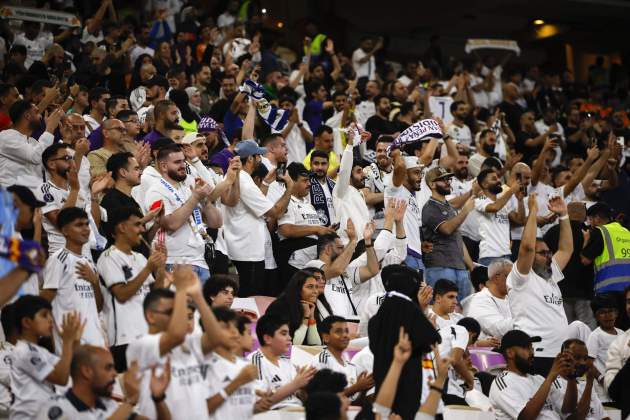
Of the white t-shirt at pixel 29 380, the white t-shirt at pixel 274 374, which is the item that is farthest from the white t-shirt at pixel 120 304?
the white t-shirt at pixel 29 380

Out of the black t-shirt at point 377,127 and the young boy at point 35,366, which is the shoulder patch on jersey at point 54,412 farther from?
the black t-shirt at point 377,127

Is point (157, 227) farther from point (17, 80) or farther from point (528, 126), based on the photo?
point (528, 126)

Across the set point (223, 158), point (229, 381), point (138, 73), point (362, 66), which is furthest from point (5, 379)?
point (362, 66)

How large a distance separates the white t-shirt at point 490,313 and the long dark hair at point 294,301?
234cm

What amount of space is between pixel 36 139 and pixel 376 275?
3797mm

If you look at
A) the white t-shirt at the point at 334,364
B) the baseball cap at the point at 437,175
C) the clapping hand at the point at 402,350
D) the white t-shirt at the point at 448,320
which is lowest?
the white t-shirt at the point at 448,320

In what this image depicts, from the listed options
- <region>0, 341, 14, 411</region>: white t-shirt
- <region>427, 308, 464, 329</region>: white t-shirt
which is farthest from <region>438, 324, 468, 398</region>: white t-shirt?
<region>0, 341, 14, 411</region>: white t-shirt

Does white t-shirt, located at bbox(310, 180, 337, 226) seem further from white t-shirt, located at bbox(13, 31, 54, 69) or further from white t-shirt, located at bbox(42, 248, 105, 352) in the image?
white t-shirt, located at bbox(13, 31, 54, 69)

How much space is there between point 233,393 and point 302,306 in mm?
2966

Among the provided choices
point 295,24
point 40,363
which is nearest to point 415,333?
point 40,363

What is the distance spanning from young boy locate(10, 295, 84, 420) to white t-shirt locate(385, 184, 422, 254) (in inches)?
228

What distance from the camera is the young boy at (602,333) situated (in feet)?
36.9

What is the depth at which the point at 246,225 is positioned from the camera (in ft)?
37.0

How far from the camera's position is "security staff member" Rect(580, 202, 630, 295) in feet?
41.6
